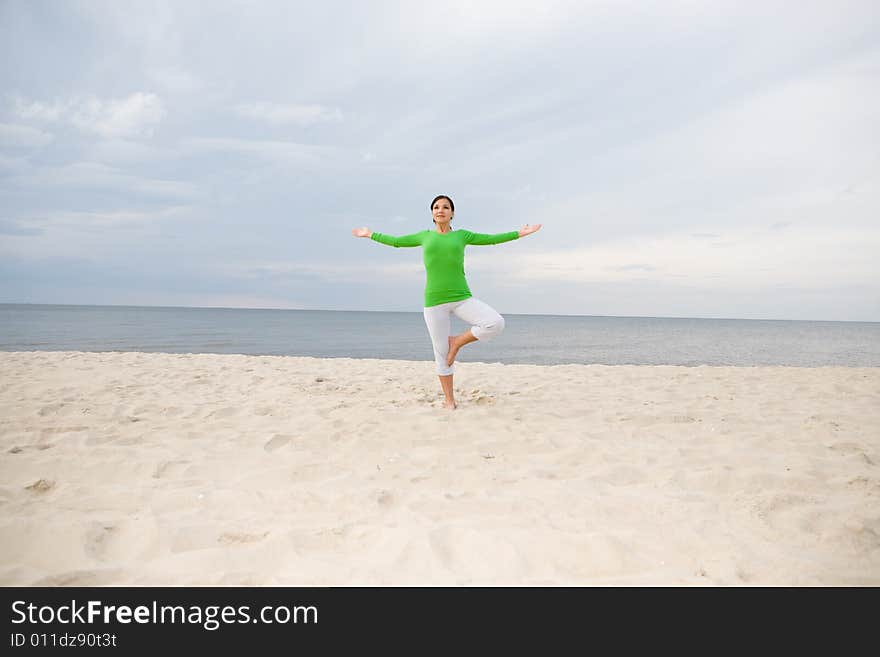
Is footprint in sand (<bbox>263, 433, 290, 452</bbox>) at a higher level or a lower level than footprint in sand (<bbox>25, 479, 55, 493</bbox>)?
lower

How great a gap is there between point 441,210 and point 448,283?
79cm

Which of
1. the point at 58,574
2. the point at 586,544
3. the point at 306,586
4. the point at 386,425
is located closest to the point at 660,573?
the point at 586,544

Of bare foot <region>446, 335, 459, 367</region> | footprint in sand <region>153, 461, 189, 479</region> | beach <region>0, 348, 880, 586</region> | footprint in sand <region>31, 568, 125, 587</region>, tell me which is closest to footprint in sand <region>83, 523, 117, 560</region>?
beach <region>0, 348, 880, 586</region>

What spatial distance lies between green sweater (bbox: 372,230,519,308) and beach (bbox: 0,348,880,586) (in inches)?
49.5

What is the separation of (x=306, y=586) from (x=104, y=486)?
74.8 inches

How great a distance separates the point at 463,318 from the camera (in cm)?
541

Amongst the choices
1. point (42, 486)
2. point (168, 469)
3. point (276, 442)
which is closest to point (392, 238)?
point (276, 442)

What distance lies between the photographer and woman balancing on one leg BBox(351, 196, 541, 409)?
17.4 feet

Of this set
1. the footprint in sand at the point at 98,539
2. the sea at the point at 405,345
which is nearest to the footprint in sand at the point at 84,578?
the footprint in sand at the point at 98,539

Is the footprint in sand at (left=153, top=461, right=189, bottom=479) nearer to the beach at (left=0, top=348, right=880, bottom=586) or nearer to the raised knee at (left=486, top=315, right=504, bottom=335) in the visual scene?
the beach at (left=0, top=348, right=880, bottom=586)

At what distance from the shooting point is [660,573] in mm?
2035

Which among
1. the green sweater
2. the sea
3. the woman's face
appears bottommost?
the sea
